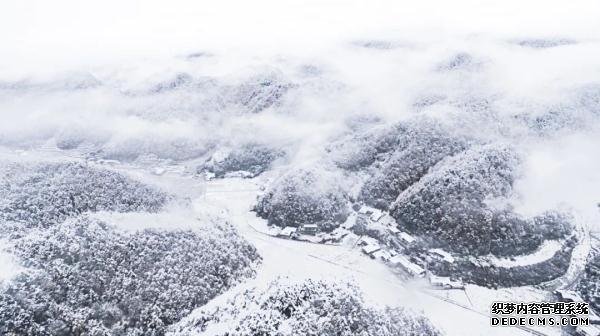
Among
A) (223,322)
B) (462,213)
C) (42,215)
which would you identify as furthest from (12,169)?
(462,213)

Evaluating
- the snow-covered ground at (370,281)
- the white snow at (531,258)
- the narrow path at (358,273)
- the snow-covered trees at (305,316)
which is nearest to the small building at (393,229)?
the snow-covered ground at (370,281)

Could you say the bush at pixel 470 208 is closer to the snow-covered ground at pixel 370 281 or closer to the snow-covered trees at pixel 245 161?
the snow-covered ground at pixel 370 281

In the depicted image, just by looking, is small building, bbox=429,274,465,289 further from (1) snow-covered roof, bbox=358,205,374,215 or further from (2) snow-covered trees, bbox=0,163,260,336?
(2) snow-covered trees, bbox=0,163,260,336

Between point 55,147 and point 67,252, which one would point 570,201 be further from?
point 55,147

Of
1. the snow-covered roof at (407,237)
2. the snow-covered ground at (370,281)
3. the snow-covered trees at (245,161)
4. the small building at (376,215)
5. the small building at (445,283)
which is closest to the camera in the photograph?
the snow-covered ground at (370,281)

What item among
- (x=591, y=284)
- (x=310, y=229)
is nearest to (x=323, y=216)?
(x=310, y=229)

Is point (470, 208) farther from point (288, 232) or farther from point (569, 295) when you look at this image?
point (288, 232)
